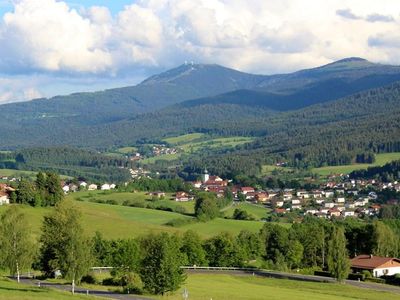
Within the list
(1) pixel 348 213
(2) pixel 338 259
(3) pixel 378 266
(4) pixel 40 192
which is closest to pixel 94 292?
(2) pixel 338 259

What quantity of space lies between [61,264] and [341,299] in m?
22.8

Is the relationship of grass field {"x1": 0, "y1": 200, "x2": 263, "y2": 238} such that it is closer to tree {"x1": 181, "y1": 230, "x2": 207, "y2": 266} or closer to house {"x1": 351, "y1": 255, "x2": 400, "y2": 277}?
tree {"x1": 181, "y1": 230, "x2": 207, "y2": 266}

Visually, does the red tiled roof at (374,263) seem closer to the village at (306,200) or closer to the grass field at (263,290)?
the grass field at (263,290)

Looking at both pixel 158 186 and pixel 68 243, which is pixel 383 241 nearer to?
pixel 68 243

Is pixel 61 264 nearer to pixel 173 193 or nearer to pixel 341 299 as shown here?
pixel 341 299

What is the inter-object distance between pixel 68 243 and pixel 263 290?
19.8 m

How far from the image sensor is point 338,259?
76.2 meters

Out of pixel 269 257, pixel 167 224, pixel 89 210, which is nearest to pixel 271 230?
pixel 269 257

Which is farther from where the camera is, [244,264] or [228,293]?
[244,264]

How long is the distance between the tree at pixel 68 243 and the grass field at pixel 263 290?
663 cm

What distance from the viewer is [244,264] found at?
91.2 metres

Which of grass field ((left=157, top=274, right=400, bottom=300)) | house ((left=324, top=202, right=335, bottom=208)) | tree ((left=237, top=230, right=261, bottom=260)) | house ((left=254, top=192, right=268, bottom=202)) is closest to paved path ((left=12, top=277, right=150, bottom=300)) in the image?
grass field ((left=157, top=274, right=400, bottom=300))

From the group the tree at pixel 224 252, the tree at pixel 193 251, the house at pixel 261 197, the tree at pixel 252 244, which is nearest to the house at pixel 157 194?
the house at pixel 261 197

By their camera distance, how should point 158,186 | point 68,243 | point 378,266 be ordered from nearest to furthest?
1. point 68,243
2. point 378,266
3. point 158,186
